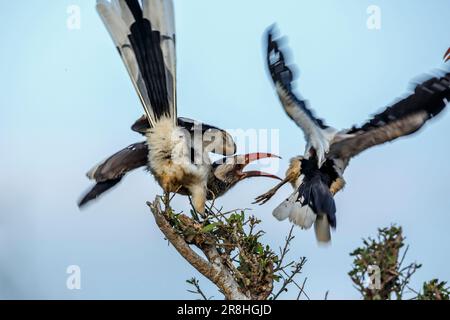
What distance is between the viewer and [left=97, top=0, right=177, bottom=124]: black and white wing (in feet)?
17.3

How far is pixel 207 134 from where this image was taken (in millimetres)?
5988

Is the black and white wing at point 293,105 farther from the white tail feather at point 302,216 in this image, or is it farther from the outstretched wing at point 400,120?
the white tail feather at point 302,216

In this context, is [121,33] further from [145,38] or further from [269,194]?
[269,194]

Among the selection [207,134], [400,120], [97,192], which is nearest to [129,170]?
[97,192]

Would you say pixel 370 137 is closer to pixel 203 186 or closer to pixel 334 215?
pixel 334 215

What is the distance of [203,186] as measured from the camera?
6.01 metres

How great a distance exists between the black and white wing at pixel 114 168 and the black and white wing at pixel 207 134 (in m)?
0.13

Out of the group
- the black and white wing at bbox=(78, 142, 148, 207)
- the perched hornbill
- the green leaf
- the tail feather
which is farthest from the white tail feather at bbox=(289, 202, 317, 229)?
the tail feather

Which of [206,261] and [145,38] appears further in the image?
[145,38]

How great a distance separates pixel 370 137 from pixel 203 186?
121 centimetres

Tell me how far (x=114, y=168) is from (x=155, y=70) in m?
0.86

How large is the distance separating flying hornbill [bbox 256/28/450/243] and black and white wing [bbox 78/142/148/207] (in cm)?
92

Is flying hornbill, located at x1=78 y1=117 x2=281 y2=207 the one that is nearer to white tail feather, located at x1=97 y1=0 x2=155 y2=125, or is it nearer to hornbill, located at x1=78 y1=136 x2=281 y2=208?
hornbill, located at x1=78 y1=136 x2=281 y2=208

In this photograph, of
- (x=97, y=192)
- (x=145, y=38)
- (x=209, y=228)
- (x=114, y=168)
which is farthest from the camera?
(x=97, y=192)
